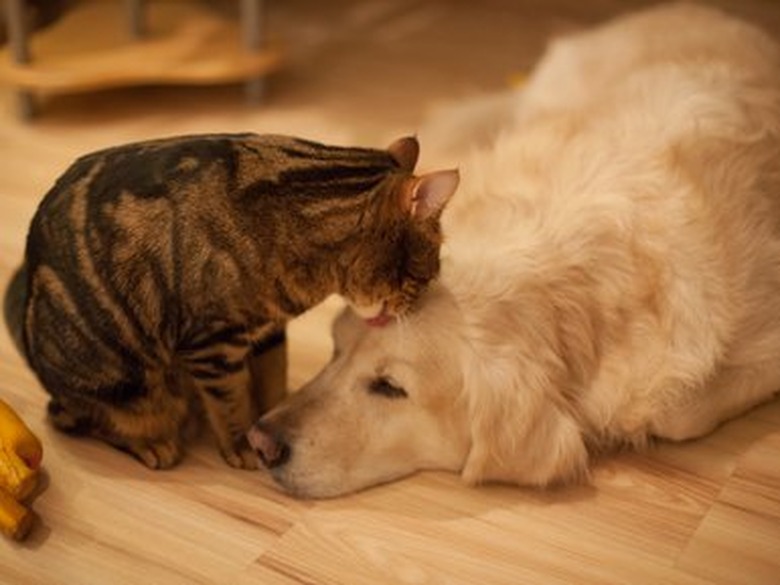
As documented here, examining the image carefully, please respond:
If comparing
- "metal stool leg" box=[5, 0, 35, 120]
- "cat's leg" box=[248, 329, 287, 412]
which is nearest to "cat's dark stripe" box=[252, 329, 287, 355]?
"cat's leg" box=[248, 329, 287, 412]

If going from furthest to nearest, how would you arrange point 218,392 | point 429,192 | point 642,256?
1. point 642,256
2. point 218,392
3. point 429,192

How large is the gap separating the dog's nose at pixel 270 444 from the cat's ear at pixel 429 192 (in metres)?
0.41

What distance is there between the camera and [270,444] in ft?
4.92

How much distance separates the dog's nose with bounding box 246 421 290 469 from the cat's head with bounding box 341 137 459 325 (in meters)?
0.23

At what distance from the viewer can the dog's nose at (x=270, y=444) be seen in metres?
1.50

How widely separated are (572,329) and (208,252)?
576 mm

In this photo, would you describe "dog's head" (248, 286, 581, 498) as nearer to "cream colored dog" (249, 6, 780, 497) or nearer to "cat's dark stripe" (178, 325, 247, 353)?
"cream colored dog" (249, 6, 780, 497)

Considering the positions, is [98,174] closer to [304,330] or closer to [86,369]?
[86,369]

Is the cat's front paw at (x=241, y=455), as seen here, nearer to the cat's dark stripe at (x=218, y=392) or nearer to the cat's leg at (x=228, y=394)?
the cat's leg at (x=228, y=394)

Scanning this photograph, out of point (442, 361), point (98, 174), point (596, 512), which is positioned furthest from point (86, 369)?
point (596, 512)

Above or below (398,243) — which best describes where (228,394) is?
below

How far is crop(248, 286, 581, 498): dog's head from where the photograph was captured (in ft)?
4.83

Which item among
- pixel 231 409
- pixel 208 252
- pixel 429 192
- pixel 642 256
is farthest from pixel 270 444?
pixel 642 256

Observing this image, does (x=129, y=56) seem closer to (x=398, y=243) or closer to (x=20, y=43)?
(x=20, y=43)
